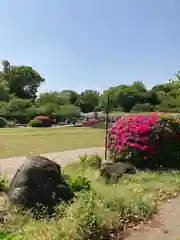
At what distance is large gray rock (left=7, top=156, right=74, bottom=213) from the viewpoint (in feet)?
20.7

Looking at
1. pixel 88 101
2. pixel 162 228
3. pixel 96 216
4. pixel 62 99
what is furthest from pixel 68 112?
pixel 96 216

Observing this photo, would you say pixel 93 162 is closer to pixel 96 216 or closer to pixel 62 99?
pixel 96 216

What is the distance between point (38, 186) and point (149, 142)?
6.22 meters

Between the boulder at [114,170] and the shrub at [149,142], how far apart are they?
101 cm

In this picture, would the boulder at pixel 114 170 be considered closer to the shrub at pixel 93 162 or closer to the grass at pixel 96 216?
the shrub at pixel 93 162

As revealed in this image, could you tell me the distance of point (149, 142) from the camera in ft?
38.3

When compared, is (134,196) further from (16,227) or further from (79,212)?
(16,227)

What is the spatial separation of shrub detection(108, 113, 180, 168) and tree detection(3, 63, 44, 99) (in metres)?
71.2

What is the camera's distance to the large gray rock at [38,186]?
20.7 ft

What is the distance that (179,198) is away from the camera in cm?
775

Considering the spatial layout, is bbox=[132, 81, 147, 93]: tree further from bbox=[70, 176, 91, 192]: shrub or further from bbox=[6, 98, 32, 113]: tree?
bbox=[70, 176, 91, 192]: shrub

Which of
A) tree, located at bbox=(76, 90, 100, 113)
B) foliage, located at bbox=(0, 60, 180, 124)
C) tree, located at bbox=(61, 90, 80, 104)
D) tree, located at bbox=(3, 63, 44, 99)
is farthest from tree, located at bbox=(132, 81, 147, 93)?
tree, located at bbox=(3, 63, 44, 99)

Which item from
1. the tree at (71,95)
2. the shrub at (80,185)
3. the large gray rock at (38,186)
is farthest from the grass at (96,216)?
the tree at (71,95)

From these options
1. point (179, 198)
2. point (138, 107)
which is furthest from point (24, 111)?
point (179, 198)
